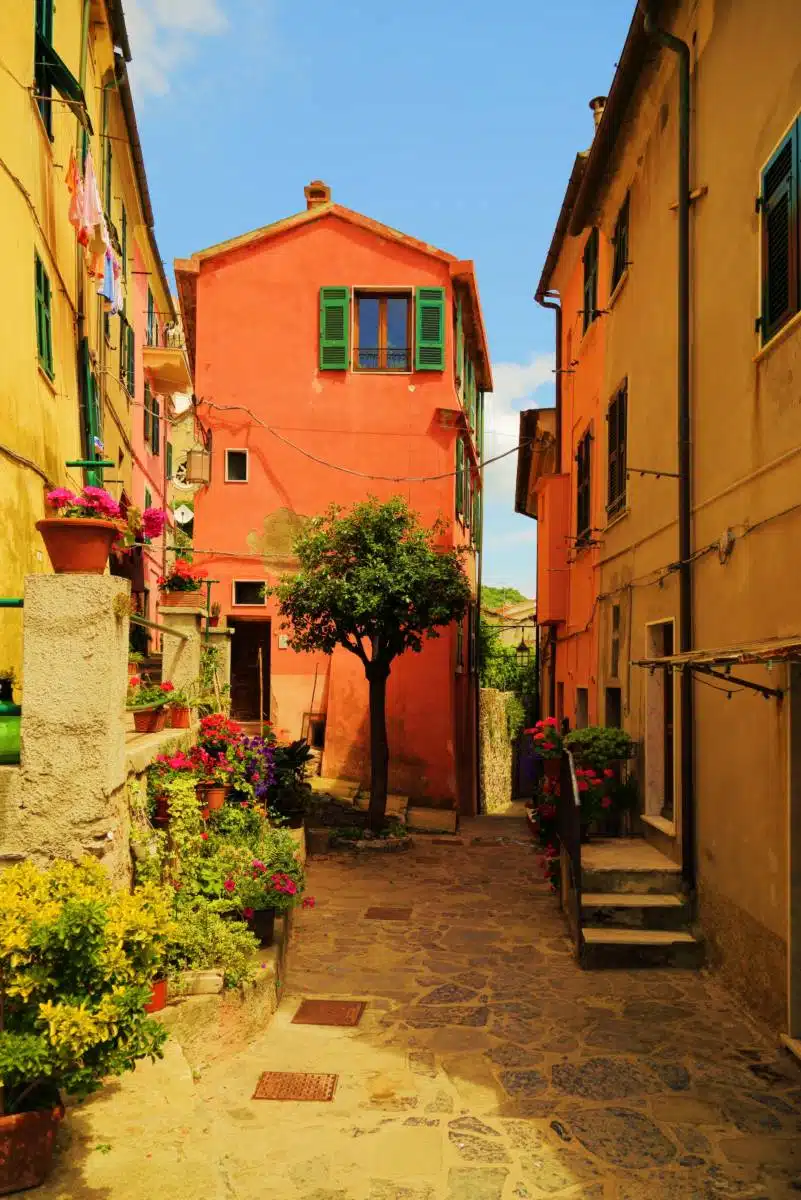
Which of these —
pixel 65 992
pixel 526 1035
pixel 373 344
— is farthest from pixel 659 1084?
pixel 373 344

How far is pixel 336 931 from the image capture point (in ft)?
32.2

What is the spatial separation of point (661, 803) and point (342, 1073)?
16.8 ft

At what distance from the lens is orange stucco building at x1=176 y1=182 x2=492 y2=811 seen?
18594mm

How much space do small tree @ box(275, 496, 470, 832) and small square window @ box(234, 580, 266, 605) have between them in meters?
3.54

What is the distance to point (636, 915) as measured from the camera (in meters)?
8.59

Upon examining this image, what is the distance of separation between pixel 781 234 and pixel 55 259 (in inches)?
289

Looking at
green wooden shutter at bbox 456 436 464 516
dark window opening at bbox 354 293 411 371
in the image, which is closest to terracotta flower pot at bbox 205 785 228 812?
dark window opening at bbox 354 293 411 371

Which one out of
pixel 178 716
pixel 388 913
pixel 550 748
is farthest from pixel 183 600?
pixel 550 748

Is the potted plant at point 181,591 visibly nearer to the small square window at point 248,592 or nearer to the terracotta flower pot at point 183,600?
the terracotta flower pot at point 183,600

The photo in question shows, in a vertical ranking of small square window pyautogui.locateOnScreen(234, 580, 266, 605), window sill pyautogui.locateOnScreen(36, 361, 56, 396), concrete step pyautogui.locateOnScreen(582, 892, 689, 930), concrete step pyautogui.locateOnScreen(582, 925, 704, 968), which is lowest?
concrete step pyautogui.locateOnScreen(582, 925, 704, 968)

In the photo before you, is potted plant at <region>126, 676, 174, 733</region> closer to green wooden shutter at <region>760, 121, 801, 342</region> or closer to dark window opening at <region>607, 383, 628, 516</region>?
green wooden shutter at <region>760, 121, 801, 342</region>

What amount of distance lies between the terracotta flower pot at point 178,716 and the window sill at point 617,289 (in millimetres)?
7140

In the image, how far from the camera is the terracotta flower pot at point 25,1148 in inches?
154

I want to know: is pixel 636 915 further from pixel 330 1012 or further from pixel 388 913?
pixel 388 913
